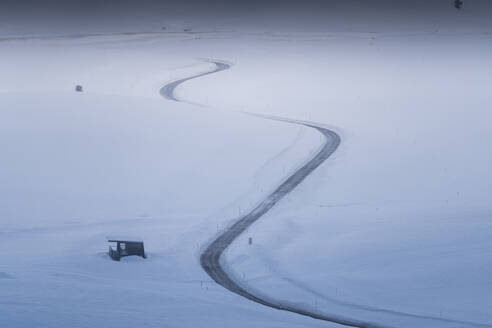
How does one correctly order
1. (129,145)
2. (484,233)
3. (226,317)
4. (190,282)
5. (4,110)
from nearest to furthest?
(226,317)
(190,282)
(484,233)
(129,145)
(4,110)

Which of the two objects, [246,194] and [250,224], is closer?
[250,224]

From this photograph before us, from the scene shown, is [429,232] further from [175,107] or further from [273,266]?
[175,107]

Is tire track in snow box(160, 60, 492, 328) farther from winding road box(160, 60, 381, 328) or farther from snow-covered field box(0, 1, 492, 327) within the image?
snow-covered field box(0, 1, 492, 327)

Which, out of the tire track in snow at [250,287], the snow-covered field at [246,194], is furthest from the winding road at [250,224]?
the snow-covered field at [246,194]

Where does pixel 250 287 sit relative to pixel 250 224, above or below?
below

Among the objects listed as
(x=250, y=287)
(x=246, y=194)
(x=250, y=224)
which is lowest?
(x=250, y=287)

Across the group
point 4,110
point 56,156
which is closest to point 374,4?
point 4,110

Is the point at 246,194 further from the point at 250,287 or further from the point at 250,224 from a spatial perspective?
the point at 250,287

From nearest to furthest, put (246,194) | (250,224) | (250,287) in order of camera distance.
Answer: (250,287) → (250,224) → (246,194)

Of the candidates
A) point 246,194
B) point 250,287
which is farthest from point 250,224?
point 250,287
